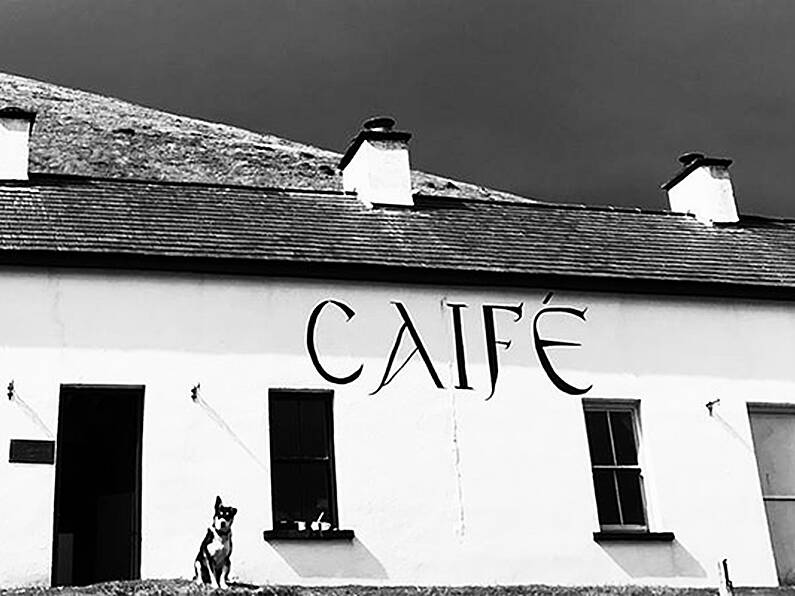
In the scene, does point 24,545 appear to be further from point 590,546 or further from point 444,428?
point 590,546

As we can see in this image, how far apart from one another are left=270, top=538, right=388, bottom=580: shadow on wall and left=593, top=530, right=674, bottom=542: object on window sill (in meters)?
3.06

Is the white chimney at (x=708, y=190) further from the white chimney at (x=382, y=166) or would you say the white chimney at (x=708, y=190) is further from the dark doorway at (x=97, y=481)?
the dark doorway at (x=97, y=481)

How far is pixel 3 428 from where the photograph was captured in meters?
15.2

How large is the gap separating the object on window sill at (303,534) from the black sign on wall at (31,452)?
2.87 meters

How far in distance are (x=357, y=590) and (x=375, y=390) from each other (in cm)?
288

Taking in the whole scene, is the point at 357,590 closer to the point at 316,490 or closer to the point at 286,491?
the point at 316,490

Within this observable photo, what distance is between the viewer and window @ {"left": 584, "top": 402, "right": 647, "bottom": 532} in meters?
17.1

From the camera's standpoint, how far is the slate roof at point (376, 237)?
55.7 feet

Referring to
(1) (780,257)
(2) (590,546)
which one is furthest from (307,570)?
(1) (780,257)

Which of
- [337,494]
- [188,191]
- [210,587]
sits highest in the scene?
[188,191]

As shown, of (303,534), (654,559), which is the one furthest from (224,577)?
(654,559)

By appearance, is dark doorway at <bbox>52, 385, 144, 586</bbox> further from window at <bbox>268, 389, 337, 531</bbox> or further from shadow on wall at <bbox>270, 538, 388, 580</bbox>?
shadow on wall at <bbox>270, 538, 388, 580</bbox>

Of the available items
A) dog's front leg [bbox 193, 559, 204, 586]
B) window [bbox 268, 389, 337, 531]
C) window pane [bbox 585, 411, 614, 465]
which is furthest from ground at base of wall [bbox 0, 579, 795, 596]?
window pane [bbox 585, 411, 614, 465]

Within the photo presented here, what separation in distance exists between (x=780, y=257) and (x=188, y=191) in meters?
9.77
